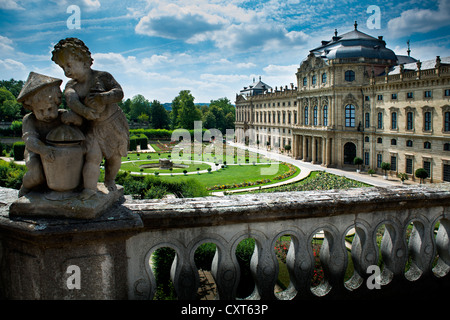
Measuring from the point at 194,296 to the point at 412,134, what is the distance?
36915mm

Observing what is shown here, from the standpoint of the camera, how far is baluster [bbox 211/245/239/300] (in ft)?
10.7

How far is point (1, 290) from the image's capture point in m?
3.01

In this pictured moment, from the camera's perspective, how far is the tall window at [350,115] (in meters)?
43.0

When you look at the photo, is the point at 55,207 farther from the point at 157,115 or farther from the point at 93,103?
the point at 157,115

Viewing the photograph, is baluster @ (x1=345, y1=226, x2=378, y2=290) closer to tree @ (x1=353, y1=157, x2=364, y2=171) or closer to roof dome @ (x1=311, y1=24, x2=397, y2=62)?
tree @ (x1=353, y1=157, x2=364, y2=171)

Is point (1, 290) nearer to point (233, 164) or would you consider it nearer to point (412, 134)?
point (412, 134)

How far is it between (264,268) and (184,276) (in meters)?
0.79

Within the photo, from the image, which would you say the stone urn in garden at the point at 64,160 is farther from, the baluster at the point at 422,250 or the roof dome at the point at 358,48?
the roof dome at the point at 358,48

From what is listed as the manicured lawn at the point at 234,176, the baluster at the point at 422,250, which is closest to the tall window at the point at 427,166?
the manicured lawn at the point at 234,176

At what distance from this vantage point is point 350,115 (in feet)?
142

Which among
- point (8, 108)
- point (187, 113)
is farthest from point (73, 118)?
point (187, 113)

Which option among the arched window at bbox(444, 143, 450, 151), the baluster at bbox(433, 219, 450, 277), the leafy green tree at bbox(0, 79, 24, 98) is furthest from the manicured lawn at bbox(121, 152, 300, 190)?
the leafy green tree at bbox(0, 79, 24, 98)

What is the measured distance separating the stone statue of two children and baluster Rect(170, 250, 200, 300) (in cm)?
99

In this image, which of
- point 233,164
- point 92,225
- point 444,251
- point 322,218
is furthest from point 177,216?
point 233,164
